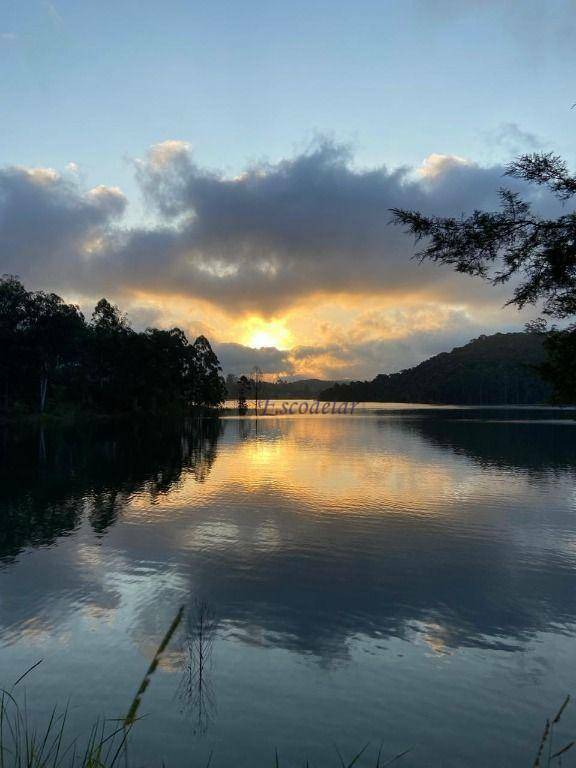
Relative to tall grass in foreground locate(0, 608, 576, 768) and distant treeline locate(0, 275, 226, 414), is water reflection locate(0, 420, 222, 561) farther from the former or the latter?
distant treeline locate(0, 275, 226, 414)

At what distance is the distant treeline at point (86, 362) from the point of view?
104m

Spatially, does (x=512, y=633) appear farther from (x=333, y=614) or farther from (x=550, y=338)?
(x=550, y=338)

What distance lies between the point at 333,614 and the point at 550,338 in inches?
404

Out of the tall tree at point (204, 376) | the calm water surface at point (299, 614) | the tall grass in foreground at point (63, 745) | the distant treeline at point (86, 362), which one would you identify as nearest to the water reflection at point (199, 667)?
the calm water surface at point (299, 614)

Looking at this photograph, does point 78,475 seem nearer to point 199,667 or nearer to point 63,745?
point 199,667

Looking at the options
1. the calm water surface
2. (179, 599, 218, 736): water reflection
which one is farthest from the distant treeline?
(179, 599, 218, 736): water reflection

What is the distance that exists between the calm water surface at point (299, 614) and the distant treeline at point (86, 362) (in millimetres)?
72397

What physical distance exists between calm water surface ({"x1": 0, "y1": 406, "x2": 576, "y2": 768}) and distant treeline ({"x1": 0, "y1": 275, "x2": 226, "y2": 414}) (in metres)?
72.4

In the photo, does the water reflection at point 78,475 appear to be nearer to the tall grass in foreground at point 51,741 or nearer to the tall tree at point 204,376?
the tall grass in foreground at point 51,741

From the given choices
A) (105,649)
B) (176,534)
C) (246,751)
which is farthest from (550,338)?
(176,534)

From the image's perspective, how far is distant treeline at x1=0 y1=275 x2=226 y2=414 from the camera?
4085 inches

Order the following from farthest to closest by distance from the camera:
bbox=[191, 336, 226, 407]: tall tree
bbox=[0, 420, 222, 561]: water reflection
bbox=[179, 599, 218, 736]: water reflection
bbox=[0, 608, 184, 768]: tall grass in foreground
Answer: bbox=[191, 336, 226, 407]: tall tree, bbox=[0, 420, 222, 561]: water reflection, bbox=[179, 599, 218, 736]: water reflection, bbox=[0, 608, 184, 768]: tall grass in foreground

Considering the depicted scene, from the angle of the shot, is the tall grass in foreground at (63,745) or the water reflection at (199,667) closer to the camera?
the tall grass in foreground at (63,745)

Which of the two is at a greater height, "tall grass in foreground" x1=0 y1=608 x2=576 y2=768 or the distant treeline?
the distant treeline
